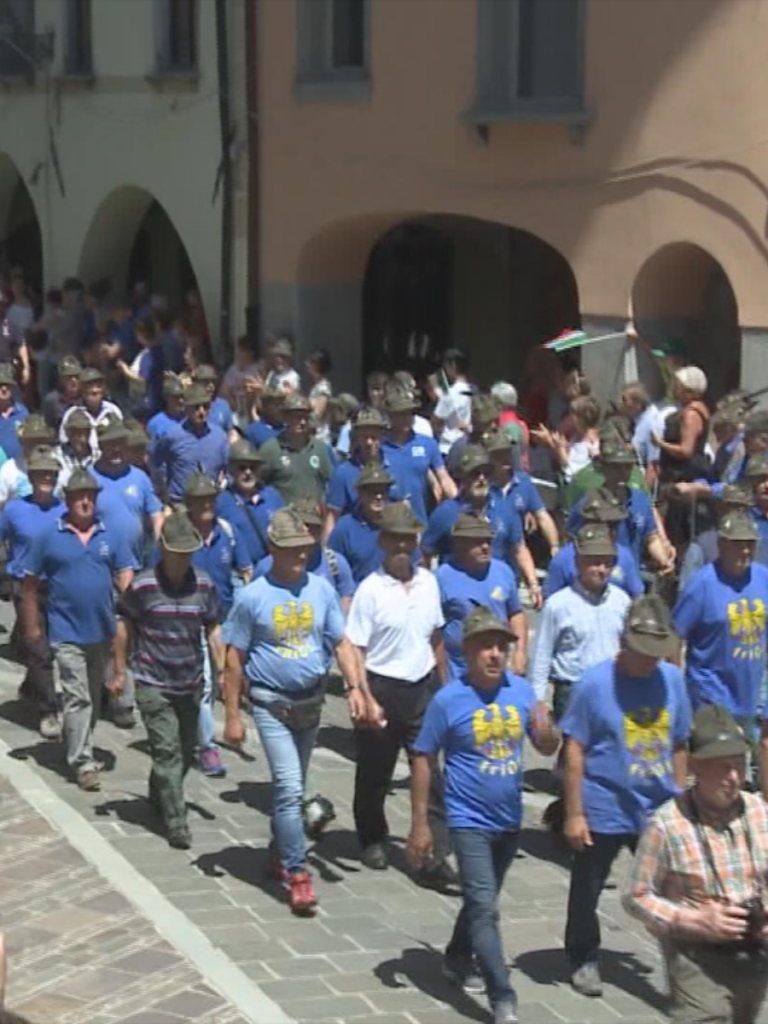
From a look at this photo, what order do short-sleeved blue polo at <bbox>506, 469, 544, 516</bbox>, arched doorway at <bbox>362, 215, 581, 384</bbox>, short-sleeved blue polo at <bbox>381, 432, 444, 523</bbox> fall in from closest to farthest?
short-sleeved blue polo at <bbox>506, 469, 544, 516</bbox>
short-sleeved blue polo at <bbox>381, 432, 444, 523</bbox>
arched doorway at <bbox>362, 215, 581, 384</bbox>

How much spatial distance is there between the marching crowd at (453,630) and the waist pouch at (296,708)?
16 millimetres

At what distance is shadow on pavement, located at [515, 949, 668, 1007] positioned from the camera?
29.6ft

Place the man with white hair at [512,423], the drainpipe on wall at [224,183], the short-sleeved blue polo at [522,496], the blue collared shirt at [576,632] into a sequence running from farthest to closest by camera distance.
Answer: the drainpipe on wall at [224,183]
the man with white hair at [512,423]
the short-sleeved blue polo at [522,496]
the blue collared shirt at [576,632]

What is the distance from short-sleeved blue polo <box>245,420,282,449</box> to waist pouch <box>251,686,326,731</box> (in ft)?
15.1

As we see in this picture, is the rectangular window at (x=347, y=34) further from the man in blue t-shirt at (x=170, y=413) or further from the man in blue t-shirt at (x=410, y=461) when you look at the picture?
the man in blue t-shirt at (x=410, y=461)

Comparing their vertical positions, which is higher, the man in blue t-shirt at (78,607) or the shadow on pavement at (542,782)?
the man in blue t-shirt at (78,607)

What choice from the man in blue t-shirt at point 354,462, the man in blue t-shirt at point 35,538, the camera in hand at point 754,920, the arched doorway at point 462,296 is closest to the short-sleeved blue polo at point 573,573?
the man in blue t-shirt at point 354,462

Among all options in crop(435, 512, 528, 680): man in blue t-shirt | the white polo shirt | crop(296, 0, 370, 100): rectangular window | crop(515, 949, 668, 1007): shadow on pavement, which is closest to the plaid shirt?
crop(515, 949, 668, 1007): shadow on pavement

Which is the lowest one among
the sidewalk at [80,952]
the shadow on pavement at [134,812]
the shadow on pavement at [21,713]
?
the shadow on pavement at [21,713]

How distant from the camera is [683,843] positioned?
7.13m

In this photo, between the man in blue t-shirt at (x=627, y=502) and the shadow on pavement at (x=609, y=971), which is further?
the man in blue t-shirt at (x=627, y=502)

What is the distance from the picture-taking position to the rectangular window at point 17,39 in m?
25.6

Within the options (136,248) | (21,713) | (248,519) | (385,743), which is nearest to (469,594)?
(385,743)

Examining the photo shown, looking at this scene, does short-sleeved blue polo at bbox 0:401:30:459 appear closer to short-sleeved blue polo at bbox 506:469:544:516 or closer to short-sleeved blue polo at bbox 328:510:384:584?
short-sleeved blue polo at bbox 328:510:384:584
